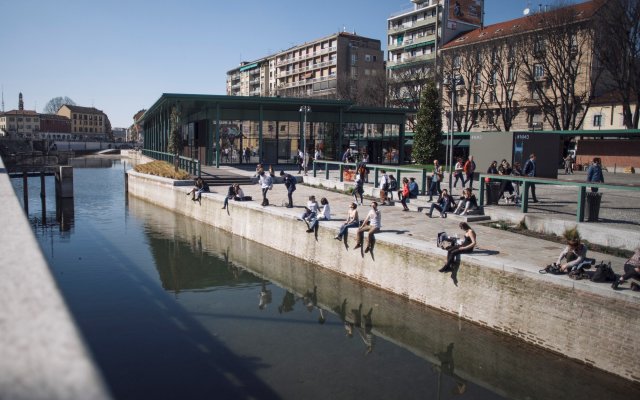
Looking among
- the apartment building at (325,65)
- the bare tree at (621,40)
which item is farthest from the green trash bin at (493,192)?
the apartment building at (325,65)

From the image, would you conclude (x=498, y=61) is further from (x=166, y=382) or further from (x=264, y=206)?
(x=166, y=382)

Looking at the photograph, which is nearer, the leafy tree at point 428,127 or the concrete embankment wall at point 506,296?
the concrete embankment wall at point 506,296

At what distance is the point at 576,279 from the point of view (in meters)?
9.80

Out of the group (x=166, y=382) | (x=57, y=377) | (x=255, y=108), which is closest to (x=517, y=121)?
(x=255, y=108)

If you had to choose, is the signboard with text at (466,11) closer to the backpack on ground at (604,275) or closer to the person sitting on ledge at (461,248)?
the person sitting on ledge at (461,248)

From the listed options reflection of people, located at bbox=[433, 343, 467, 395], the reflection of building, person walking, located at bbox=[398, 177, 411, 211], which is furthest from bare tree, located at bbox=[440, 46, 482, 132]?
the reflection of building

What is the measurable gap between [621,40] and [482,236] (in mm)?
29057

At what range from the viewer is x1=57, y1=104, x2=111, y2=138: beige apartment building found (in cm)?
14838

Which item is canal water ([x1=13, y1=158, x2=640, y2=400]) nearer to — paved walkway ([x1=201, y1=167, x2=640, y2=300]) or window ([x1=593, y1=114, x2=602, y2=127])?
paved walkway ([x1=201, y1=167, x2=640, y2=300])

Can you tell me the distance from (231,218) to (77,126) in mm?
144987

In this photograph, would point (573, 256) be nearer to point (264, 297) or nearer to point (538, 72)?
point (264, 297)

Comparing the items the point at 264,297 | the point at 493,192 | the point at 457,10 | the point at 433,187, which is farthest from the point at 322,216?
the point at 457,10

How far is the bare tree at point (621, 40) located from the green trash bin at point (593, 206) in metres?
27.7

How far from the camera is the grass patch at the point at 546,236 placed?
484 inches
